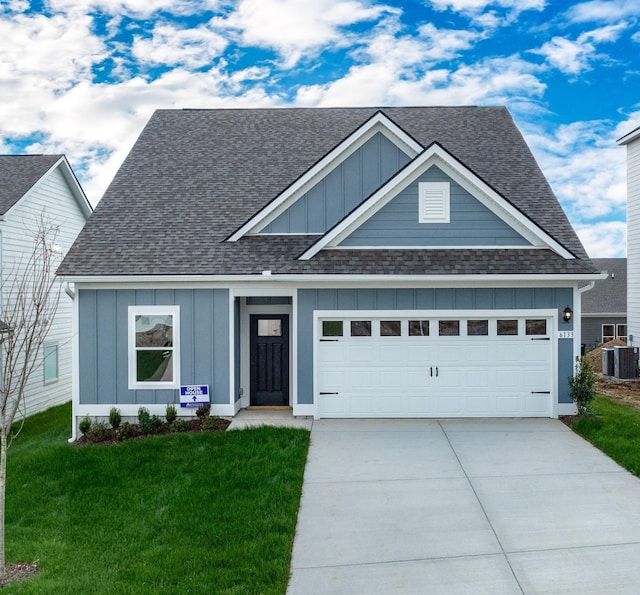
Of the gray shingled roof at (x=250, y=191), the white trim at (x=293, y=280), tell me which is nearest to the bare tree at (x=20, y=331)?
the white trim at (x=293, y=280)

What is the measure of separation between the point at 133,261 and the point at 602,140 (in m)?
18.1

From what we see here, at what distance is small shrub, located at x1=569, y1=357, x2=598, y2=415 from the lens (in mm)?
10883

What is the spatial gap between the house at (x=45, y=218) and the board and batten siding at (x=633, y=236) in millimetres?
18248

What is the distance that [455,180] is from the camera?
11203mm

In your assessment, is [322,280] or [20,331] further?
[322,280]

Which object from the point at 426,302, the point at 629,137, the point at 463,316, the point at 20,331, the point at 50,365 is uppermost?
the point at 629,137

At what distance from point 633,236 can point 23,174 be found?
786 inches

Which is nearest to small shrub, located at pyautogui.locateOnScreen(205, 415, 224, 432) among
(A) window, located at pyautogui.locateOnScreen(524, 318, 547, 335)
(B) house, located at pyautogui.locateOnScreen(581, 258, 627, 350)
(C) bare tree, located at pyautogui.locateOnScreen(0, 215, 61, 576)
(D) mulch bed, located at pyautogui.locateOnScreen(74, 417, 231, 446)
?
(D) mulch bed, located at pyautogui.locateOnScreen(74, 417, 231, 446)

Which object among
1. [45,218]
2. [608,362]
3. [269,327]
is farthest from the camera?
[608,362]

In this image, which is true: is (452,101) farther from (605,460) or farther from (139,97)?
(605,460)

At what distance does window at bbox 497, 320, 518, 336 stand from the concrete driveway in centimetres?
213

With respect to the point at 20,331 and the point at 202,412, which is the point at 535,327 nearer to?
the point at 202,412

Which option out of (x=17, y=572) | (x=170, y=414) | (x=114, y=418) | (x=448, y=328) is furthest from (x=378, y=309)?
(x=17, y=572)

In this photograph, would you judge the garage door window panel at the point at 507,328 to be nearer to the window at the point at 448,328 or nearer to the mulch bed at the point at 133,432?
the window at the point at 448,328
